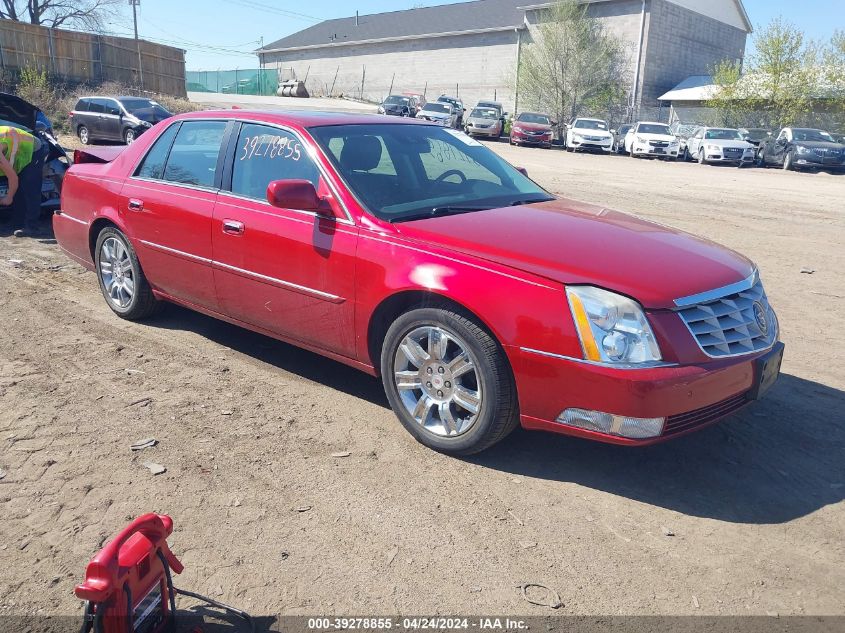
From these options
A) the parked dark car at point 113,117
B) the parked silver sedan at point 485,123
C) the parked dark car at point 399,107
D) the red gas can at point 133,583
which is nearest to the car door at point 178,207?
the red gas can at point 133,583

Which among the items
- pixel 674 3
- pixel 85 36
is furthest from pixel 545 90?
pixel 85 36

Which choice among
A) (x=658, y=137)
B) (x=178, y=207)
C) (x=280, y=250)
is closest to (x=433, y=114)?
(x=658, y=137)

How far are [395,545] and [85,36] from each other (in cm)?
3815

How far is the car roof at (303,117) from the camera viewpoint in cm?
477

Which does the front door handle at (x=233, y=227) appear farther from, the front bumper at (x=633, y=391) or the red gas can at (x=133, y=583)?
the red gas can at (x=133, y=583)

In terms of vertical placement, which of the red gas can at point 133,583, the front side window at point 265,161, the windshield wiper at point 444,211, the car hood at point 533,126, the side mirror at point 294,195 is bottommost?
the red gas can at point 133,583

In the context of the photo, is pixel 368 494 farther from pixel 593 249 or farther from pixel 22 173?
pixel 22 173

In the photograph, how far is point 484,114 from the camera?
3700 centimetres

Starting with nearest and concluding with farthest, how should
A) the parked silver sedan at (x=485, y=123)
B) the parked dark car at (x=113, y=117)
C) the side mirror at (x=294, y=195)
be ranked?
the side mirror at (x=294, y=195), the parked dark car at (x=113, y=117), the parked silver sedan at (x=485, y=123)

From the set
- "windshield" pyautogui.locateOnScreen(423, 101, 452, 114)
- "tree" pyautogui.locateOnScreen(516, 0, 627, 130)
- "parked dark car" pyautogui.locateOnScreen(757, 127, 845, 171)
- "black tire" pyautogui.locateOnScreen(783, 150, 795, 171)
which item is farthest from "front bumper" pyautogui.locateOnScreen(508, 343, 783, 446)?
"tree" pyautogui.locateOnScreen(516, 0, 627, 130)

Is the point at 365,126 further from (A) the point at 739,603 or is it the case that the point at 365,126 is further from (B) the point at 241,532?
(A) the point at 739,603

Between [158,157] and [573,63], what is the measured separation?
145 ft

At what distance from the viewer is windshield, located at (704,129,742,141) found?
28.4m

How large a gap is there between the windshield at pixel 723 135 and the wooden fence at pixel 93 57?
89.0 feet
